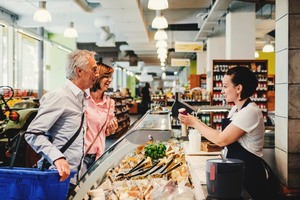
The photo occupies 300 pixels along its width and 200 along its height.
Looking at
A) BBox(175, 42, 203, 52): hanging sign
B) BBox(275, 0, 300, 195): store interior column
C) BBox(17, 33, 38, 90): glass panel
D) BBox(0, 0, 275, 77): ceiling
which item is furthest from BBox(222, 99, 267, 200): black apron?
BBox(17, 33, 38, 90): glass panel

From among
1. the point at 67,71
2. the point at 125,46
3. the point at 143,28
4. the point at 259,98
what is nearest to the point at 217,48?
the point at 143,28

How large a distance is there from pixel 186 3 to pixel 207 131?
27.7ft

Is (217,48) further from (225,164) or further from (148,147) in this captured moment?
(225,164)

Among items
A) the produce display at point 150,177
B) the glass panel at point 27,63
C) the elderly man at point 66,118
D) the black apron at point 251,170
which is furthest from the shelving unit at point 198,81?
the elderly man at point 66,118

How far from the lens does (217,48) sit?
44.5ft

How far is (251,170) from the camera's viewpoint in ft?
8.45

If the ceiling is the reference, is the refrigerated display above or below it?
below

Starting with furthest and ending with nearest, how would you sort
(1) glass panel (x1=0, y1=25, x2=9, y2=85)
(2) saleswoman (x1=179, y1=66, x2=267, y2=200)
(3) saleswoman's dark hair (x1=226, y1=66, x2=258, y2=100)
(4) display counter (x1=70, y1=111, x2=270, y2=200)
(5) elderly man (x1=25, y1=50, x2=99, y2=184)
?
1. (1) glass panel (x1=0, y1=25, x2=9, y2=85)
2. (3) saleswoman's dark hair (x1=226, y1=66, x2=258, y2=100)
3. (2) saleswoman (x1=179, y1=66, x2=267, y2=200)
4. (4) display counter (x1=70, y1=111, x2=270, y2=200)
5. (5) elderly man (x1=25, y1=50, x2=99, y2=184)

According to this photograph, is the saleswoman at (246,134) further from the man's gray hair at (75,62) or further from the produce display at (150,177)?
the man's gray hair at (75,62)

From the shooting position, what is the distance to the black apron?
2.57m

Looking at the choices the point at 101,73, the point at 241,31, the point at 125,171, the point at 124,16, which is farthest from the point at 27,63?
the point at 125,171

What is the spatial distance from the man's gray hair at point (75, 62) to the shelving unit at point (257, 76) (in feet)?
25.0

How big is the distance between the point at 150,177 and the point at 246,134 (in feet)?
2.89

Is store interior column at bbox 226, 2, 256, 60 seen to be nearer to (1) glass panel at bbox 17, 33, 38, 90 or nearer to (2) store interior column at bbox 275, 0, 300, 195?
(2) store interior column at bbox 275, 0, 300, 195
